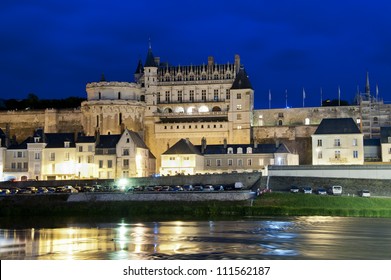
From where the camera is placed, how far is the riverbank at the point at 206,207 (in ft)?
144

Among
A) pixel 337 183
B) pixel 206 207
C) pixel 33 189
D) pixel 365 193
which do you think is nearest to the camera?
pixel 206 207

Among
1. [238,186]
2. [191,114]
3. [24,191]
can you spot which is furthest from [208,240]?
[191,114]

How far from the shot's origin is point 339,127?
211 ft

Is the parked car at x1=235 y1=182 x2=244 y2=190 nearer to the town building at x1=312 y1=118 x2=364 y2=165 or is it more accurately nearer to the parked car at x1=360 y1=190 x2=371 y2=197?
the parked car at x1=360 y1=190 x2=371 y2=197

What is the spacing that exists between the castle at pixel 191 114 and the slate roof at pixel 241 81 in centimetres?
13

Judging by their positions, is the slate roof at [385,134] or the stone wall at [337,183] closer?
the stone wall at [337,183]

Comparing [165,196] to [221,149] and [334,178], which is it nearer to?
[334,178]

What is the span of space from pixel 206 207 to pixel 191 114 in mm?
39476

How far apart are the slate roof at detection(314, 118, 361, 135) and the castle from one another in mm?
11601

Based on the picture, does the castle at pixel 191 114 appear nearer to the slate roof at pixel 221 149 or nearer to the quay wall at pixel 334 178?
the slate roof at pixel 221 149

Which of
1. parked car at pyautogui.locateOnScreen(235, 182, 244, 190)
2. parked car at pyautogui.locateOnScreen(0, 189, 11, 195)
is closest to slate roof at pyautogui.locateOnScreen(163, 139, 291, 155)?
parked car at pyautogui.locateOnScreen(235, 182, 244, 190)

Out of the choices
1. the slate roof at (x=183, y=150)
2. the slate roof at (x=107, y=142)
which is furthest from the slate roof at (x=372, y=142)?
the slate roof at (x=107, y=142)
